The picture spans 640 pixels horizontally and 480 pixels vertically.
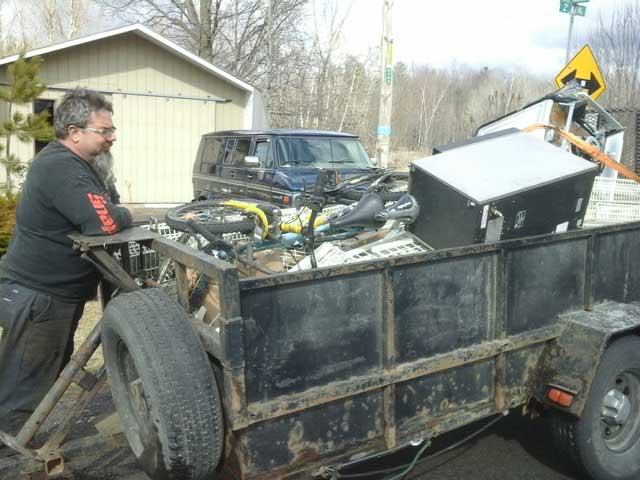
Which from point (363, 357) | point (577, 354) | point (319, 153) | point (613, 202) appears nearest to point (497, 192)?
point (577, 354)

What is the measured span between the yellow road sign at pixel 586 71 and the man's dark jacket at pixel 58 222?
7701mm

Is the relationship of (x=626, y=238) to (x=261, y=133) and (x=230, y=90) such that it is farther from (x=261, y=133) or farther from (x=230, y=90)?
(x=230, y=90)

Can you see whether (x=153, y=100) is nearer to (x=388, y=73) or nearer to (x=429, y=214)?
(x=388, y=73)

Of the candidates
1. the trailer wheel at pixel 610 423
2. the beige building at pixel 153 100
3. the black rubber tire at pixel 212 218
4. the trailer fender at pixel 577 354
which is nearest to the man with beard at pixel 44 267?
the black rubber tire at pixel 212 218

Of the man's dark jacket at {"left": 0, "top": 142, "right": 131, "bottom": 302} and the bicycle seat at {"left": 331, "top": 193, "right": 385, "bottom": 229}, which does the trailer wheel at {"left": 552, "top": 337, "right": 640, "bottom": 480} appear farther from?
the man's dark jacket at {"left": 0, "top": 142, "right": 131, "bottom": 302}

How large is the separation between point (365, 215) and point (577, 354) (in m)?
1.35

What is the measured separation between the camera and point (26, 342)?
2.94 m

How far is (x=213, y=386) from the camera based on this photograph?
2.16 metres

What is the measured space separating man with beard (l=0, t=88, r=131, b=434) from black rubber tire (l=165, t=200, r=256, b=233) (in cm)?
52

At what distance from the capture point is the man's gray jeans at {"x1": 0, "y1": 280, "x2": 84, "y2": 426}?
9.55 feet

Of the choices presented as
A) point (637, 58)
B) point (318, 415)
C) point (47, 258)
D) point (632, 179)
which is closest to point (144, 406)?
point (318, 415)

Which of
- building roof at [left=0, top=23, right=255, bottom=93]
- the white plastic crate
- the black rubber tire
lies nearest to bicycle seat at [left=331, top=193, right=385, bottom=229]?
the black rubber tire

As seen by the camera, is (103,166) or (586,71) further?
(586,71)

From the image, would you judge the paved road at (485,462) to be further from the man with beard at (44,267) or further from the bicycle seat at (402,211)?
the bicycle seat at (402,211)
